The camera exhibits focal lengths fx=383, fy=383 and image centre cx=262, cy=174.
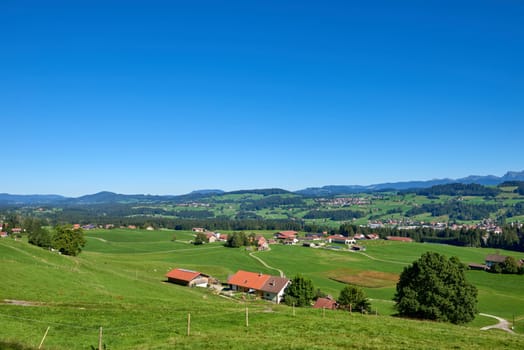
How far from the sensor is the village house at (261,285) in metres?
81.1

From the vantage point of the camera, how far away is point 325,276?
361 feet

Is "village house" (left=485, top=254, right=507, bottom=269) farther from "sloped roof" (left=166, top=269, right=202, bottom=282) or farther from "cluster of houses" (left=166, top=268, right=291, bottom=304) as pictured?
"sloped roof" (left=166, top=269, right=202, bottom=282)

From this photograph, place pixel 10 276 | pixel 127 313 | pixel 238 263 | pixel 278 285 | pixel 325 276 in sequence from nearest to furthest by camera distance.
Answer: pixel 127 313
pixel 10 276
pixel 278 285
pixel 325 276
pixel 238 263

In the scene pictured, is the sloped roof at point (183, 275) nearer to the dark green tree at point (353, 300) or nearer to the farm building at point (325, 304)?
the farm building at point (325, 304)

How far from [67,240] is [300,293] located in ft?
167

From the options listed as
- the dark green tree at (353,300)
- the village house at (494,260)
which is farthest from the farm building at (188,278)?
the village house at (494,260)

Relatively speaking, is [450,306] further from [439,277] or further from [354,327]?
[354,327]

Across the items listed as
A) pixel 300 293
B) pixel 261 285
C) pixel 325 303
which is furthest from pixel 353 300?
pixel 261 285

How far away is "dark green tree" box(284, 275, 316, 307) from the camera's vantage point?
6918cm

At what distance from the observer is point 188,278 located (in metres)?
86.1

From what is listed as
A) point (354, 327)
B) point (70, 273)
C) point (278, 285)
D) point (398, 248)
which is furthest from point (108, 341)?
point (398, 248)

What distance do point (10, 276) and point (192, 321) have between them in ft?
89.6

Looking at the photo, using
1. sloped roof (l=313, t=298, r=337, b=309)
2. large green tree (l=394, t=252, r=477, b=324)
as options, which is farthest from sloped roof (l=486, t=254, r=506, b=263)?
sloped roof (l=313, t=298, r=337, b=309)

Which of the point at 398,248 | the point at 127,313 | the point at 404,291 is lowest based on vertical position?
the point at 398,248
